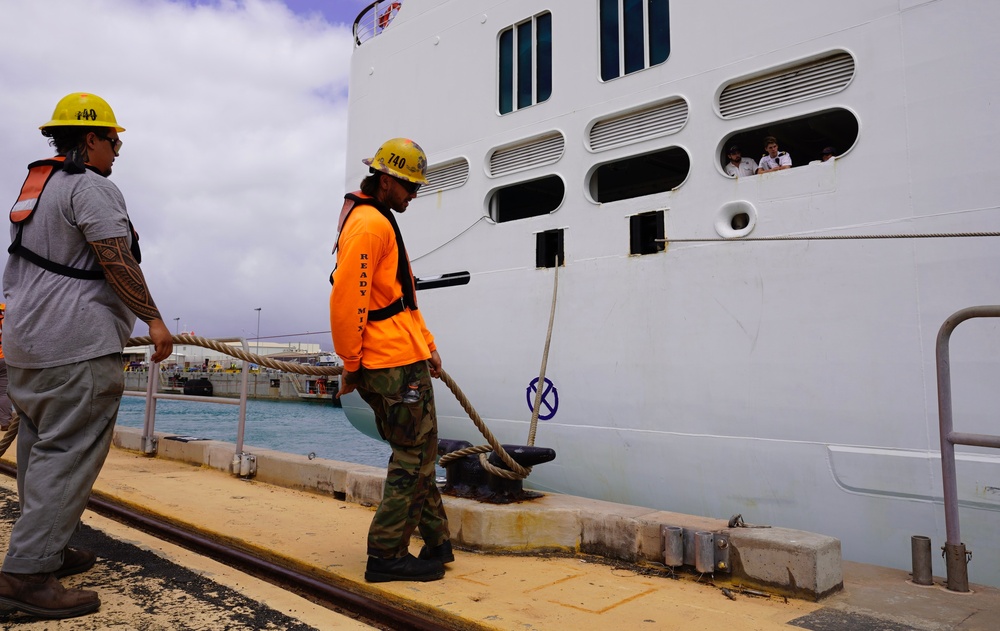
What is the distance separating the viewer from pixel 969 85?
3932 millimetres

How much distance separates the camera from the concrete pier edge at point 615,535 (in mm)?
2494

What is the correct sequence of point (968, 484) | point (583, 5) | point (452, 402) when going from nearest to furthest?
Answer: point (968, 484)
point (583, 5)
point (452, 402)

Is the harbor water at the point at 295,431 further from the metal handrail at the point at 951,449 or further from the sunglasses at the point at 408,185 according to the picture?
the metal handrail at the point at 951,449

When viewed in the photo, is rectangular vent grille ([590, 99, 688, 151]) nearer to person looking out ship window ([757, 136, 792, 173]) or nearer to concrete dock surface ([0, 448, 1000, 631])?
person looking out ship window ([757, 136, 792, 173])

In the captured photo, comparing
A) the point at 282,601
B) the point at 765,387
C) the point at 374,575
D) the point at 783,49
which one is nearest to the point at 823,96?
the point at 783,49

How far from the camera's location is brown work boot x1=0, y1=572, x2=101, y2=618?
2117 mm

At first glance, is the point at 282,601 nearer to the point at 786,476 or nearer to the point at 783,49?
the point at 786,476

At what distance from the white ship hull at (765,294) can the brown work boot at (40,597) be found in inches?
145

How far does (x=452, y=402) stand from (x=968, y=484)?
13.0ft

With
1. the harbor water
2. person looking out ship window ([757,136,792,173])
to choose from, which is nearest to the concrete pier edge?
person looking out ship window ([757,136,792,173])

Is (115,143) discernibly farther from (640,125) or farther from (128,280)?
(640,125)

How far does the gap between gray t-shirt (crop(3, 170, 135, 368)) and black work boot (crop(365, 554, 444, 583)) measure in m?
1.20

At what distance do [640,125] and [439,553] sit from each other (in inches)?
151

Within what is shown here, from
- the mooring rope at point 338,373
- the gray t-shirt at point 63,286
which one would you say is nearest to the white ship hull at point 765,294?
the mooring rope at point 338,373
